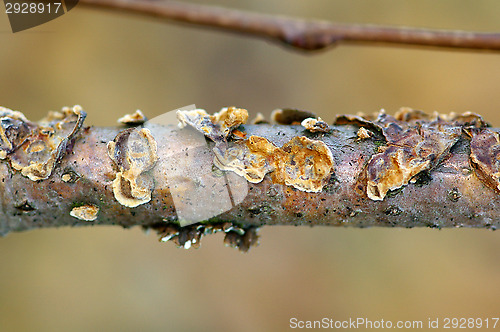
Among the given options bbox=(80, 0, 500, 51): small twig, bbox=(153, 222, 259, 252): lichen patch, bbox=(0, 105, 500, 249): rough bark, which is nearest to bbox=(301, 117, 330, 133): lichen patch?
bbox=(0, 105, 500, 249): rough bark

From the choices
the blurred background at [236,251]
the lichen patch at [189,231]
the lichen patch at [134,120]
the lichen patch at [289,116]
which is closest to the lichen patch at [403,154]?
the lichen patch at [289,116]

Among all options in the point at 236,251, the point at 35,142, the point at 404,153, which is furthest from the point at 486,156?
the point at 236,251

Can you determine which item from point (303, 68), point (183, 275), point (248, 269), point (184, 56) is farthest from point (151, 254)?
point (303, 68)

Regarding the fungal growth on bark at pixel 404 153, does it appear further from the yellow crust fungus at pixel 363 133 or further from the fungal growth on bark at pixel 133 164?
the fungal growth on bark at pixel 133 164

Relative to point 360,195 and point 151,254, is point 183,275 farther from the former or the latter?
point 360,195

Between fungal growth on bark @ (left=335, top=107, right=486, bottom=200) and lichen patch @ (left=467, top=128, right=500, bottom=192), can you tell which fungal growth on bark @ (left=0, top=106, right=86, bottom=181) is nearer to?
fungal growth on bark @ (left=335, top=107, right=486, bottom=200)

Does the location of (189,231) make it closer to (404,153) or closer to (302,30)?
(404,153)
